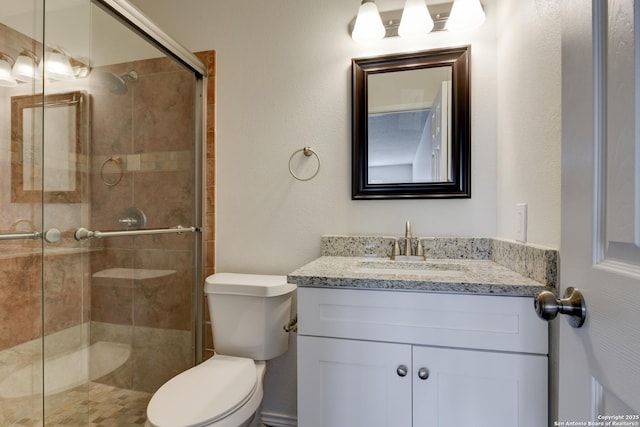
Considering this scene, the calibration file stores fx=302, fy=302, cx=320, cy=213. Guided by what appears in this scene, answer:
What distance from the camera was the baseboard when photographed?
1490mm

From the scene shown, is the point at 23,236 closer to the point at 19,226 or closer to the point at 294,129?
the point at 19,226

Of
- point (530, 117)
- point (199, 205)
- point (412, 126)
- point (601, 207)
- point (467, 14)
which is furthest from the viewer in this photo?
point (199, 205)

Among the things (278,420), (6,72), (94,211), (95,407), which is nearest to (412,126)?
(94,211)

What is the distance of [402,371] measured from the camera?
88 cm

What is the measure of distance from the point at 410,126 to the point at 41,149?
1509 mm

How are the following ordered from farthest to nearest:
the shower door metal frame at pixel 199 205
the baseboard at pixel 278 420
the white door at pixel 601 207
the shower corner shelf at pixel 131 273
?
the shower door metal frame at pixel 199 205 < the baseboard at pixel 278 420 < the shower corner shelf at pixel 131 273 < the white door at pixel 601 207

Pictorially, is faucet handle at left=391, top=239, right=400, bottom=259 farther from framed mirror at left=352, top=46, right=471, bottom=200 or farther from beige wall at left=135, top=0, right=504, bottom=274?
framed mirror at left=352, top=46, right=471, bottom=200

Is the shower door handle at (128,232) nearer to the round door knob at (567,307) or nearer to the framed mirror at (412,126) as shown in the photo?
the framed mirror at (412,126)

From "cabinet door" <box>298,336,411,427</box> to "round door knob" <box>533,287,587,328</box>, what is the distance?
467 mm

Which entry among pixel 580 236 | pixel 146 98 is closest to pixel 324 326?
pixel 580 236

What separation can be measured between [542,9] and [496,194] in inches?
26.4

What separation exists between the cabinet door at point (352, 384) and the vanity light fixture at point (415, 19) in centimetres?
128

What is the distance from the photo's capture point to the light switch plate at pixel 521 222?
1020mm

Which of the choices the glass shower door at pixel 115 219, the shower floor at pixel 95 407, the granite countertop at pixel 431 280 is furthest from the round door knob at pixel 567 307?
the shower floor at pixel 95 407
